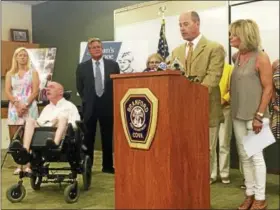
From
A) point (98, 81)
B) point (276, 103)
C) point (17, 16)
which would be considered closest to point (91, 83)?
point (98, 81)

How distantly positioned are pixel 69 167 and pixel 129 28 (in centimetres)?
96

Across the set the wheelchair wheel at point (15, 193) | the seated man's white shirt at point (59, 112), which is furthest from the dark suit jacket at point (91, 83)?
the wheelchair wheel at point (15, 193)

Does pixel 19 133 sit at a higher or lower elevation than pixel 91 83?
lower

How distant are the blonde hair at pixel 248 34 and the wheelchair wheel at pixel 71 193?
1.27 m

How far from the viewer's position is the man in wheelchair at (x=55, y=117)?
2486mm

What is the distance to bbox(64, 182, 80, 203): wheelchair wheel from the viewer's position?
2.41m

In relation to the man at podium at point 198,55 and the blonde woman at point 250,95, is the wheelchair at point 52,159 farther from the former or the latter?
the blonde woman at point 250,95

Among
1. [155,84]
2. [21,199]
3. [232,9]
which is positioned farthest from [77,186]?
[232,9]

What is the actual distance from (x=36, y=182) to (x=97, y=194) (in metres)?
0.43

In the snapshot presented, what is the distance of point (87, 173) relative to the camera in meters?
2.63

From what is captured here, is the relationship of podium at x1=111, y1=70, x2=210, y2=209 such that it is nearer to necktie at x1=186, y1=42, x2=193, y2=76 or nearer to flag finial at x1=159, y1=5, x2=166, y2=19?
necktie at x1=186, y1=42, x2=193, y2=76

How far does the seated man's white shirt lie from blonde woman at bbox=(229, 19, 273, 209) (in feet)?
3.28

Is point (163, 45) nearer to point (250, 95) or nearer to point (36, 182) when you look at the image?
point (250, 95)

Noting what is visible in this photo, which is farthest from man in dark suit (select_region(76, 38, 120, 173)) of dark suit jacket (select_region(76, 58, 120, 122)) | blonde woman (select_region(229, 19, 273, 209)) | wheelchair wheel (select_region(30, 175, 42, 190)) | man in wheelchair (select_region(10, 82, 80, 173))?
blonde woman (select_region(229, 19, 273, 209))
